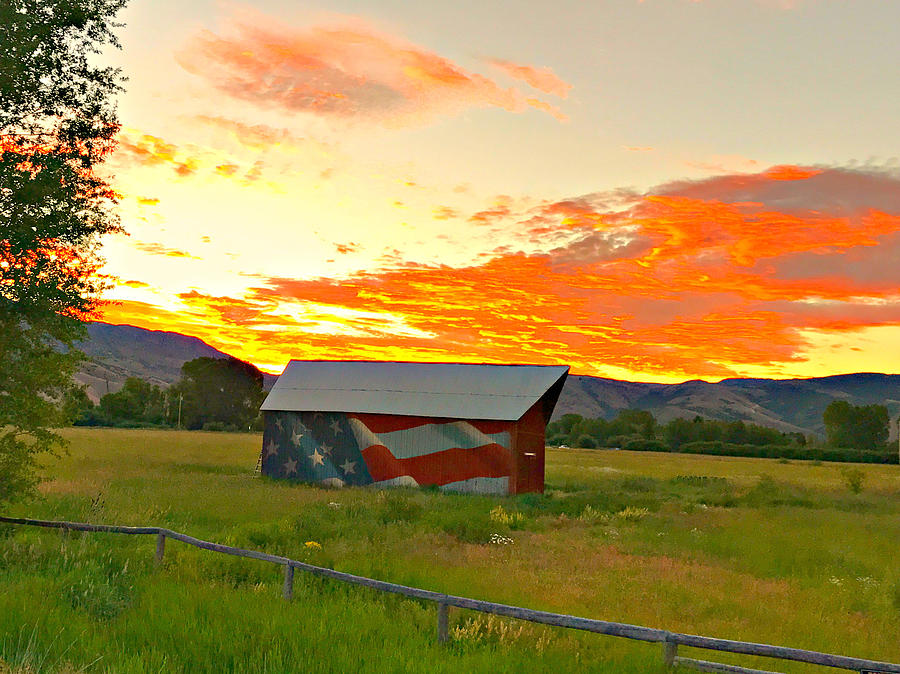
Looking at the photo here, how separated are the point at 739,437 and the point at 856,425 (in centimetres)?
3317

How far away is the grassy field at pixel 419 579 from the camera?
9.04 metres

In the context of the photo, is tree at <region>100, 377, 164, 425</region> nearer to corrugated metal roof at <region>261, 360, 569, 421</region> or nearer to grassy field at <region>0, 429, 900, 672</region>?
corrugated metal roof at <region>261, 360, 569, 421</region>

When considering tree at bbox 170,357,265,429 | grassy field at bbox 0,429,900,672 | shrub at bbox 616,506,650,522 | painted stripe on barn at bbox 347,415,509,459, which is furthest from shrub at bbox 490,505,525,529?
tree at bbox 170,357,265,429

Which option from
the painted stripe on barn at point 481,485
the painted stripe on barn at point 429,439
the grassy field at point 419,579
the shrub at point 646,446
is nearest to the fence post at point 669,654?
the grassy field at point 419,579

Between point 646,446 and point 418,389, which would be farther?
point 646,446

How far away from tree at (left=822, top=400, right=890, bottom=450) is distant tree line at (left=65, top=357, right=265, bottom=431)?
110m

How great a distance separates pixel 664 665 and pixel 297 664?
13.6 ft

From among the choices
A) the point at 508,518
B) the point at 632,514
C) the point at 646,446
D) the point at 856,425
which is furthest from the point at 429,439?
the point at 856,425

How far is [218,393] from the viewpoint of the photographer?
129250 mm

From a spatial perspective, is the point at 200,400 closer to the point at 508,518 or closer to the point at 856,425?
the point at 508,518

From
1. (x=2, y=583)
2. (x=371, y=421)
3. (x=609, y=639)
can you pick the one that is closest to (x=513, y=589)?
(x=609, y=639)

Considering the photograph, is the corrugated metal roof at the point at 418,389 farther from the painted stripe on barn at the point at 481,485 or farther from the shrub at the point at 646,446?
the shrub at the point at 646,446

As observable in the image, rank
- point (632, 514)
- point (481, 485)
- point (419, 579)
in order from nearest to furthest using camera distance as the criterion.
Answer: point (419, 579) → point (632, 514) → point (481, 485)

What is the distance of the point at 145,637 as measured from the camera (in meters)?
9.20
